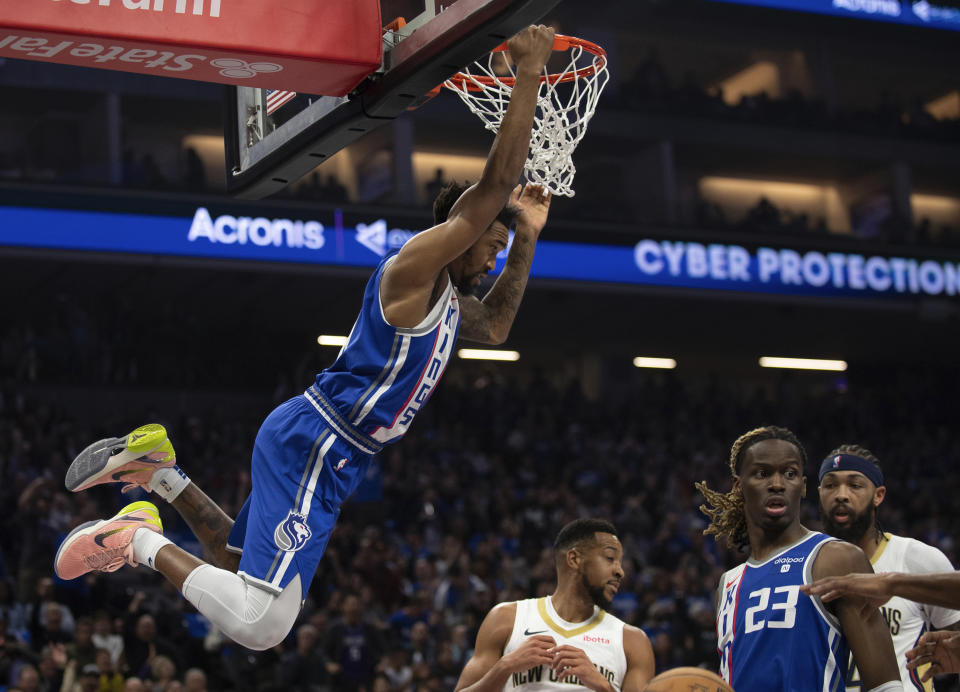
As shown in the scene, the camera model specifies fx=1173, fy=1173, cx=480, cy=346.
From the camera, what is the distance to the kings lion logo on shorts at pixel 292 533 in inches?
170

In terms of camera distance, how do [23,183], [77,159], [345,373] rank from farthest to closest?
1. [77,159]
2. [23,183]
3. [345,373]

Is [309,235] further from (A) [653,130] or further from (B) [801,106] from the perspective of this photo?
(B) [801,106]

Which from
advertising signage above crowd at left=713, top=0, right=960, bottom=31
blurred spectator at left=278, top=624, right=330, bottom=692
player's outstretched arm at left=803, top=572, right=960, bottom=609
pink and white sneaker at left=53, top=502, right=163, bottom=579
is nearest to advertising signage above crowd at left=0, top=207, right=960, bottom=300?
advertising signage above crowd at left=713, top=0, right=960, bottom=31

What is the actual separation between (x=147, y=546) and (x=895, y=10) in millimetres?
23373

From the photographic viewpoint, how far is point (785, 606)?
4273 mm

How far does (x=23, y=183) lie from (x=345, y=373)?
13.2 m

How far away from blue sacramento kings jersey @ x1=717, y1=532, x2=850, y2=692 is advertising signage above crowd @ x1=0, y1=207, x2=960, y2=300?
1233 cm

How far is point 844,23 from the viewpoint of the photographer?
25.8m

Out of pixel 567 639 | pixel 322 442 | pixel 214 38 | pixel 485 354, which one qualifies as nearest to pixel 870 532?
pixel 567 639

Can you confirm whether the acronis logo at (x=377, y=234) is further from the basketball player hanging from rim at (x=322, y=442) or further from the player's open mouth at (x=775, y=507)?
the player's open mouth at (x=775, y=507)

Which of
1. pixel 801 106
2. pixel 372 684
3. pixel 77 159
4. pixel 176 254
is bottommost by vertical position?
pixel 372 684

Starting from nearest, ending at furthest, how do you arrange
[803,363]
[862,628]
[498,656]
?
[862,628], [498,656], [803,363]

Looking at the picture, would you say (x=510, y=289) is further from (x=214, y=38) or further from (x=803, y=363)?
(x=803, y=363)

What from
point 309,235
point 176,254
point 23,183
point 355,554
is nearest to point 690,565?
point 355,554
